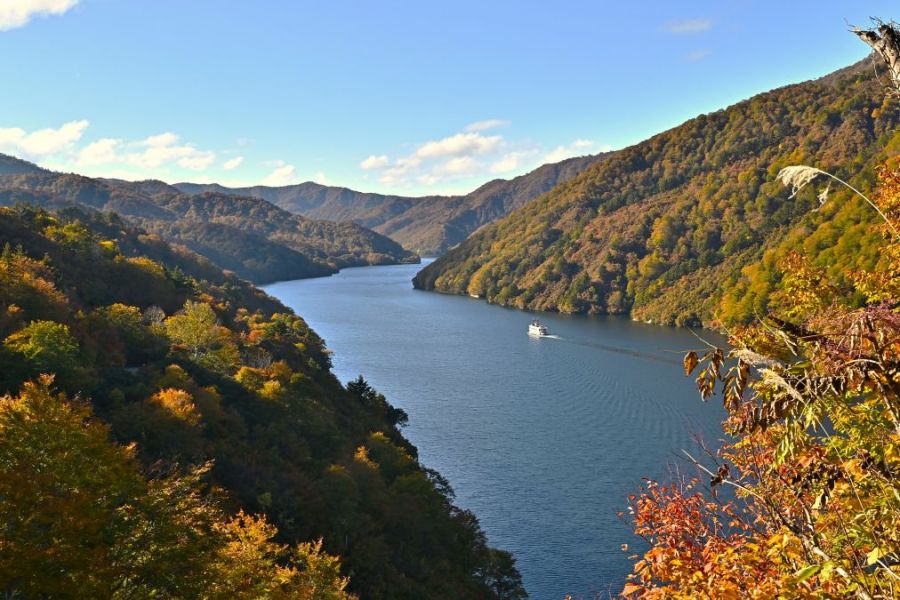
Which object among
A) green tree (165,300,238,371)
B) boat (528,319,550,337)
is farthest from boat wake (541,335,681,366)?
green tree (165,300,238,371)

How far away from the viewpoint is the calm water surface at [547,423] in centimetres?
5069

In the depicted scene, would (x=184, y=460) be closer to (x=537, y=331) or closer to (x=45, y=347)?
(x=45, y=347)

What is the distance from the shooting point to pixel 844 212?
5438 inches

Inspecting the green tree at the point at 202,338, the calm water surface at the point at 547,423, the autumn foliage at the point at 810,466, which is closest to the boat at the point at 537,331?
the calm water surface at the point at 547,423

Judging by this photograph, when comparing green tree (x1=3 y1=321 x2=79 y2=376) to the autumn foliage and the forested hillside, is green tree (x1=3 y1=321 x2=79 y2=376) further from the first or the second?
the autumn foliage

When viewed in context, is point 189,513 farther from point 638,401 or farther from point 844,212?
point 844,212

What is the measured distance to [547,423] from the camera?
7825cm

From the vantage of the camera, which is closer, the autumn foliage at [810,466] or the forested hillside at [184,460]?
the autumn foliage at [810,466]

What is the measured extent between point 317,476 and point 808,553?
44703mm

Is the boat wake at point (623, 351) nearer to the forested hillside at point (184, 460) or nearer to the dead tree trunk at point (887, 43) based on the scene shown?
the forested hillside at point (184, 460)

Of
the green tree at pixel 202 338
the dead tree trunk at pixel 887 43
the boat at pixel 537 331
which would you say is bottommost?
the boat at pixel 537 331

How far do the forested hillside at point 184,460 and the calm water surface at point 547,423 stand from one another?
4.43 meters

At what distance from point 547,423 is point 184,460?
46518mm

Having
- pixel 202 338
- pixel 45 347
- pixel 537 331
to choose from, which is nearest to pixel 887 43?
pixel 45 347
